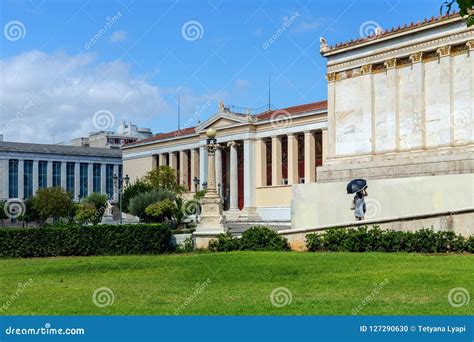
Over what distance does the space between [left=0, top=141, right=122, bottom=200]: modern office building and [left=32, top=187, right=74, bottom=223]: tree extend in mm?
17689

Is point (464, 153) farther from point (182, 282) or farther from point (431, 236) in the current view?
point (182, 282)

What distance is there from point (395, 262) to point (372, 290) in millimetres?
5308

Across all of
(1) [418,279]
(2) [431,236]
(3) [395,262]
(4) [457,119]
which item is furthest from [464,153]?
(1) [418,279]

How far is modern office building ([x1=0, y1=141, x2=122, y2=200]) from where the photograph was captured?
103 metres

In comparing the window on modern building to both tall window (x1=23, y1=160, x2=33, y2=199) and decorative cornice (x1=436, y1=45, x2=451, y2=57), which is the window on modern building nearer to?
tall window (x1=23, y1=160, x2=33, y2=199)

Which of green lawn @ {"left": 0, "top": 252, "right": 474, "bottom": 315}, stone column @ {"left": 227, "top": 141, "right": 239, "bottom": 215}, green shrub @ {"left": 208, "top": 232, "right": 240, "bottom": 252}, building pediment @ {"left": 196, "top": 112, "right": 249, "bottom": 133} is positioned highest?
building pediment @ {"left": 196, "top": 112, "right": 249, "bottom": 133}

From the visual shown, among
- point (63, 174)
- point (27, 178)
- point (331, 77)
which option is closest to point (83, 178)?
point (63, 174)

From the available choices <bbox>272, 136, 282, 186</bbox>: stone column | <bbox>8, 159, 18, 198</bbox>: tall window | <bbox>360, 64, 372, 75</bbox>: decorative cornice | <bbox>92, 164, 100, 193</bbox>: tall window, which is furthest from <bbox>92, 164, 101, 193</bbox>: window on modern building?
<bbox>360, 64, 372, 75</bbox>: decorative cornice

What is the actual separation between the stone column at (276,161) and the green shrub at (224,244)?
125ft

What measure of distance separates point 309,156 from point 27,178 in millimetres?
55734

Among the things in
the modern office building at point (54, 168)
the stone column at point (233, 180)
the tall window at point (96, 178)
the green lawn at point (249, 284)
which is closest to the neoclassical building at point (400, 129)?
the green lawn at point (249, 284)

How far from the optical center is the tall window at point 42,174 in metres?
105

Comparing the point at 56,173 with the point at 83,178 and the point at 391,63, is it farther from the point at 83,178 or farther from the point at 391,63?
the point at 391,63

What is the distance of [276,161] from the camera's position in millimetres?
66875
